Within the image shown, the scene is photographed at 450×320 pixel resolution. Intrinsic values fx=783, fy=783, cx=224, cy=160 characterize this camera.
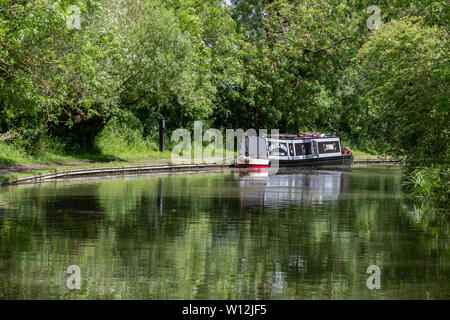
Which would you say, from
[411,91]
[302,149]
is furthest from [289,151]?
[411,91]

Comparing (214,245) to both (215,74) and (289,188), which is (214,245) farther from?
(215,74)

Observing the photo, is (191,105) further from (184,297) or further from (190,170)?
(184,297)

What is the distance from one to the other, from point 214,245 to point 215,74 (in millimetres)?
32672

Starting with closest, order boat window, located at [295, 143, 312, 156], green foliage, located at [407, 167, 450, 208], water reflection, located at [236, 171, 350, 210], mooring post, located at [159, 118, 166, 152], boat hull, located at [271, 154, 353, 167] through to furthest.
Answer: green foliage, located at [407, 167, 450, 208]
water reflection, located at [236, 171, 350, 210]
mooring post, located at [159, 118, 166, 152]
boat hull, located at [271, 154, 353, 167]
boat window, located at [295, 143, 312, 156]

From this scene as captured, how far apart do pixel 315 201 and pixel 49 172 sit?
10553mm

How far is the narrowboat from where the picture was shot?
4061 centimetres

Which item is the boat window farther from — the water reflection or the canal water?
the canal water

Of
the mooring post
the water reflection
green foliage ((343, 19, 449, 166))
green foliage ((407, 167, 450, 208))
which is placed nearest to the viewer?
green foliage ((407, 167, 450, 208))

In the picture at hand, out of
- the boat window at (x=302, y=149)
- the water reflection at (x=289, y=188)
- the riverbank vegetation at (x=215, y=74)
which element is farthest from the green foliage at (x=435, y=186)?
the boat window at (x=302, y=149)

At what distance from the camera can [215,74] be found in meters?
46.0

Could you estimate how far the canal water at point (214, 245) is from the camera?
10273 millimetres

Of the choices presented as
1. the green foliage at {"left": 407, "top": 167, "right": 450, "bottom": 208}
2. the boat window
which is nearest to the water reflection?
the green foliage at {"left": 407, "top": 167, "right": 450, "bottom": 208}

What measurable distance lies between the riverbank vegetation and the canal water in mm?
3630

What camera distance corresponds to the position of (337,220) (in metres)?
18.4
